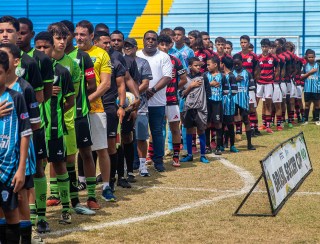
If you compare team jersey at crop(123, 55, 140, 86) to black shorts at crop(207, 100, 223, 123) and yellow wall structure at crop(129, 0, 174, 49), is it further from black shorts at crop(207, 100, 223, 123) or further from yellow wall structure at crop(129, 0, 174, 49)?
yellow wall structure at crop(129, 0, 174, 49)

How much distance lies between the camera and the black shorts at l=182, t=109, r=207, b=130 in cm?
1377

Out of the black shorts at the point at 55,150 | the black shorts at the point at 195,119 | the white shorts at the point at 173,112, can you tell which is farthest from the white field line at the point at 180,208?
the black shorts at the point at 195,119

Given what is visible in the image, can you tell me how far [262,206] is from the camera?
9211 millimetres

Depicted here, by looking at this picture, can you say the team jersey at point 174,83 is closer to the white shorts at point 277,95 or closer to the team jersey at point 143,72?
the team jersey at point 143,72

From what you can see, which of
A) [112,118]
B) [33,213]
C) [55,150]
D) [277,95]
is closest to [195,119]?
[112,118]

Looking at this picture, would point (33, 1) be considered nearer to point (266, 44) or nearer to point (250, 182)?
point (266, 44)

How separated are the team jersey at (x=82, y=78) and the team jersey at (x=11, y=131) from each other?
2.71 meters

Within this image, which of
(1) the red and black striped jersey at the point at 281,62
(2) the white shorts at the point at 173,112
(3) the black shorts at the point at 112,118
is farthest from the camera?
(1) the red and black striped jersey at the point at 281,62

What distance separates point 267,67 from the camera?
2011cm

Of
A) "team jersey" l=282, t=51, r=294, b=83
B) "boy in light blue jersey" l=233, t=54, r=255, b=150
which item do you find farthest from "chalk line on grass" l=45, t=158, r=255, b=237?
"team jersey" l=282, t=51, r=294, b=83

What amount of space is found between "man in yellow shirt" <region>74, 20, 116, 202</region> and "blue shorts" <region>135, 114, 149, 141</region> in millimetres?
2331

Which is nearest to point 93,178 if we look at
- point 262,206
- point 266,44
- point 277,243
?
point 262,206

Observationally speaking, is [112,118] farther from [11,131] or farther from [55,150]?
[11,131]

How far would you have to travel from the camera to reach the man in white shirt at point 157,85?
12266 millimetres
